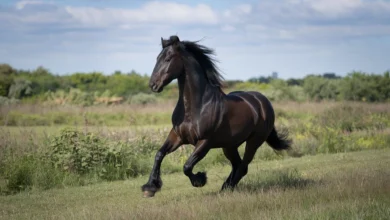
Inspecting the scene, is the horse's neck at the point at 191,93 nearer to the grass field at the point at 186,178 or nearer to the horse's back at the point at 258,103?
the horse's back at the point at 258,103

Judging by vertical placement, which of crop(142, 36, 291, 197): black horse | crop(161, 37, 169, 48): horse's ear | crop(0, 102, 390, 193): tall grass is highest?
crop(161, 37, 169, 48): horse's ear

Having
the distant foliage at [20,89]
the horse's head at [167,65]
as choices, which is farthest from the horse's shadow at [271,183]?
the distant foliage at [20,89]

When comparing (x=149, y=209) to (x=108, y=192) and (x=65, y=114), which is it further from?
(x=65, y=114)

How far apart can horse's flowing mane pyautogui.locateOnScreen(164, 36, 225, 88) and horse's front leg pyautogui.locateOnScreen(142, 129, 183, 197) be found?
3.86ft

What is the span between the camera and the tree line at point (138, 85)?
42.2 m

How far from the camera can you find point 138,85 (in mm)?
53688

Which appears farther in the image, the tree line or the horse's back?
the tree line

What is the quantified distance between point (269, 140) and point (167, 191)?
223 centimetres

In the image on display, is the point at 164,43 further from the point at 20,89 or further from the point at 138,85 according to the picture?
the point at 138,85

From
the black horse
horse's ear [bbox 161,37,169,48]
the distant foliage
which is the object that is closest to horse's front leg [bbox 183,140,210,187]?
the black horse

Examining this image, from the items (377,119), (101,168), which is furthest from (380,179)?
(377,119)

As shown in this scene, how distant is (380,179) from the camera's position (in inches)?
376

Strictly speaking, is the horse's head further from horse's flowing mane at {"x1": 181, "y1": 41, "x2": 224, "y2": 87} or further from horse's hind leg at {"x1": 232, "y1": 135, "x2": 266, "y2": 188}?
horse's hind leg at {"x1": 232, "y1": 135, "x2": 266, "y2": 188}

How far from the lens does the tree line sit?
4216 cm
